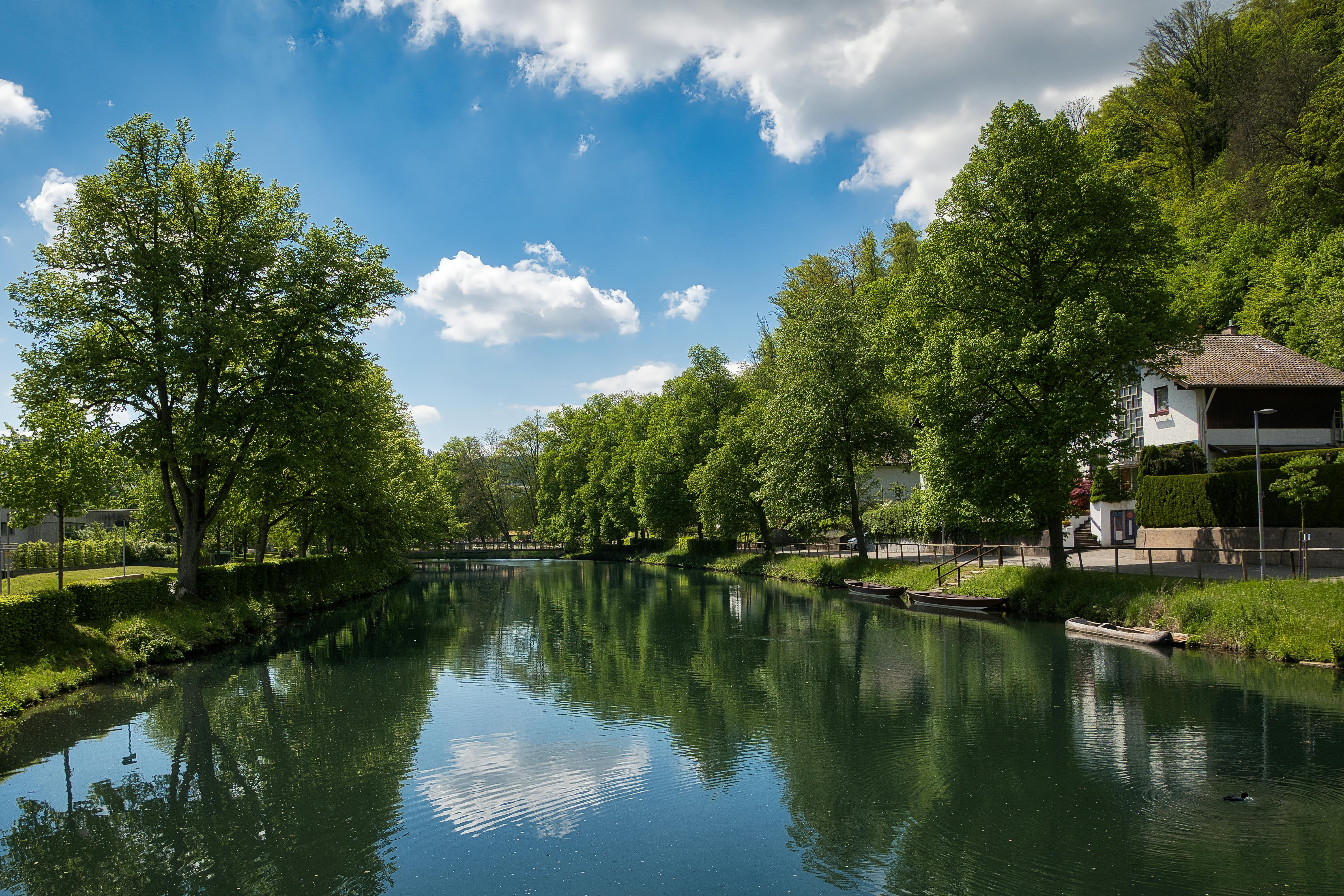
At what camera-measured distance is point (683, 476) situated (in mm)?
60500

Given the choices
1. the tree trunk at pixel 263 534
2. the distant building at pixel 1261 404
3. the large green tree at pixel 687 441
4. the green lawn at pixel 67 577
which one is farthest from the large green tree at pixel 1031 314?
the large green tree at pixel 687 441

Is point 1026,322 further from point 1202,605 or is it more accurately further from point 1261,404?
point 1261,404

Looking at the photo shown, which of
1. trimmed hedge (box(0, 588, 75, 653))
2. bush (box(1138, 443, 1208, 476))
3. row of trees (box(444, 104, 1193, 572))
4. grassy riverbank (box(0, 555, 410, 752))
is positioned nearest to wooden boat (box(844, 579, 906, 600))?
row of trees (box(444, 104, 1193, 572))

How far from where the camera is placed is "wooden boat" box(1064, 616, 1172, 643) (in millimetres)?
19516

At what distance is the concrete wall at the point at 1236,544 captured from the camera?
76.6 feet

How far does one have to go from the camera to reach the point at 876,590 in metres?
33.9

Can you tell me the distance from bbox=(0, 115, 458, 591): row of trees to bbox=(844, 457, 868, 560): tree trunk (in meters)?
21.6

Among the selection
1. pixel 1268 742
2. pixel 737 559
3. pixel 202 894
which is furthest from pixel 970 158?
pixel 737 559

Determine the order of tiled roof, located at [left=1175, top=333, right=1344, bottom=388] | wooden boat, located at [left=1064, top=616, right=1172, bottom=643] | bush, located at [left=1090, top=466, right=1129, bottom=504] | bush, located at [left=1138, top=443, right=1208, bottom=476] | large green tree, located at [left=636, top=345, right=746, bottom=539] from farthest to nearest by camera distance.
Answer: large green tree, located at [left=636, top=345, right=746, bottom=539] < bush, located at [left=1090, top=466, right=1129, bottom=504] < bush, located at [left=1138, top=443, right=1208, bottom=476] < tiled roof, located at [left=1175, top=333, right=1344, bottom=388] < wooden boat, located at [left=1064, top=616, right=1172, bottom=643]

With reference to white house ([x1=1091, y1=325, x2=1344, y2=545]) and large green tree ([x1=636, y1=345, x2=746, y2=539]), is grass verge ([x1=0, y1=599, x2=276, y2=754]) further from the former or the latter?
large green tree ([x1=636, y1=345, x2=746, y2=539])

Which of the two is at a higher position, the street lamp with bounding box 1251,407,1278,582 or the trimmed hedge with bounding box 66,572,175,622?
the street lamp with bounding box 1251,407,1278,582

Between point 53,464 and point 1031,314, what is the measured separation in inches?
1073

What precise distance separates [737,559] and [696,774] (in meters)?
44.0

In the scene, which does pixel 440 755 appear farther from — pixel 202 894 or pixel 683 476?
pixel 683 476
